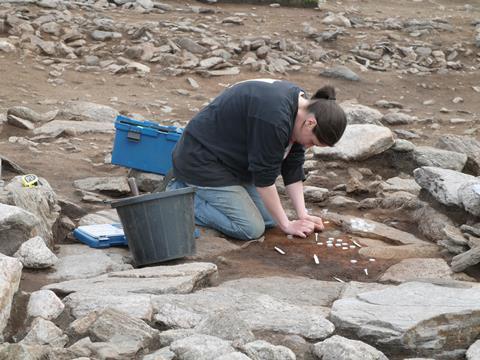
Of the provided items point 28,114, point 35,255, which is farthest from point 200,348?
point 28,114

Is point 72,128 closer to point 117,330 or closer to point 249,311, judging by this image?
point 249,311

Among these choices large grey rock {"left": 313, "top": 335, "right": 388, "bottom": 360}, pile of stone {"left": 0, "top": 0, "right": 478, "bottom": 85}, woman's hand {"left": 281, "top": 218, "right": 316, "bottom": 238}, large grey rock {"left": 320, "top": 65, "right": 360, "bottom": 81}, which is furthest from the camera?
large grey rock {"left": 320, "top": 65, "right": 360, "bottom": 81}

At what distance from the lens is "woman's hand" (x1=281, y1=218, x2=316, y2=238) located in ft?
18.5

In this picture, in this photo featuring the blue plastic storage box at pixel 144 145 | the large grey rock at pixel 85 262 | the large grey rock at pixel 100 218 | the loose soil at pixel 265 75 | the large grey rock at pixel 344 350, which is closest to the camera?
the large grey rock at pixel 344 350

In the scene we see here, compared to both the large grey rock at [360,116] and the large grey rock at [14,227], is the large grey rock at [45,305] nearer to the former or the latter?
the large grey rock at [14,227]

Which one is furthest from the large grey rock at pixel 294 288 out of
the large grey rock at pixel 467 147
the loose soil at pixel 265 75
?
the large grey rock at pixel 467 147

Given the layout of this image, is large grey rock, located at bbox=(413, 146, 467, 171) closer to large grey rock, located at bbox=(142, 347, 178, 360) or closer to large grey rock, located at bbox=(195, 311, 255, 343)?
large grey rock, located at bbox=(195, 311, 255, 343)

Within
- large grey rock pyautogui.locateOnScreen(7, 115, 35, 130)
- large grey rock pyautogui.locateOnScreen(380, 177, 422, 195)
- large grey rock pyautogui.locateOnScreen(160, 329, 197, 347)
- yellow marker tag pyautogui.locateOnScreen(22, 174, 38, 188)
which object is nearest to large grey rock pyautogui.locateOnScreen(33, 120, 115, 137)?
large grey rock pyautogui.locateOnScreen(7, 115, 35, 130)

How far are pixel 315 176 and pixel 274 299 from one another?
282cm

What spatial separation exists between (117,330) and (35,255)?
117 centimetres

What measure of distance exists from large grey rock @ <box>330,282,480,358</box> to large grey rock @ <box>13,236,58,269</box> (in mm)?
1567

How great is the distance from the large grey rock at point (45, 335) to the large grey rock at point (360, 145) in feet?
13.0

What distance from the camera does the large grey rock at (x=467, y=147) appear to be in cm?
711

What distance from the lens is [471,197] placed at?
18.4 feet
